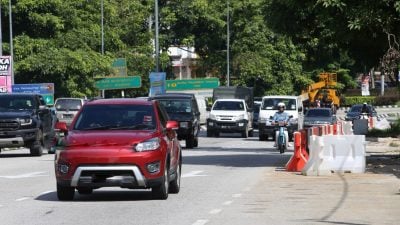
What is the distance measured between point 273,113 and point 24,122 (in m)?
18.1

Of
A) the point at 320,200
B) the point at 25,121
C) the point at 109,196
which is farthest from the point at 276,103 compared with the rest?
the point at 320,200

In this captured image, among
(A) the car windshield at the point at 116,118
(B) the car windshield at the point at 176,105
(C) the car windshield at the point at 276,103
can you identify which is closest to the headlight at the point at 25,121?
(B) the car windshield at the point at 176,105

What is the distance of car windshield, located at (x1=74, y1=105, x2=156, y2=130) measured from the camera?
1666 centimetres

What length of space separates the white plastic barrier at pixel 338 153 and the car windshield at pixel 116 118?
708 centimetres

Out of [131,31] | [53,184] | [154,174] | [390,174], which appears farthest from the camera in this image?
[131,31]

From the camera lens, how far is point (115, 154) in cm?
1563

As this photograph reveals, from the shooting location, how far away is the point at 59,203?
52.7 ft

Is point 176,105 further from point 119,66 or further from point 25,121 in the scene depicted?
point 119,66

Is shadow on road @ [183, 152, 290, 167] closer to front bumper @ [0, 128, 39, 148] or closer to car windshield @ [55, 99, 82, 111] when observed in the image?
front bumper @ [0, 128, 39, 148]

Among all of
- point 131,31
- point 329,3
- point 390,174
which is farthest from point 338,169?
point 131,31

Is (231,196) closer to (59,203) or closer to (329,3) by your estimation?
(59,203)

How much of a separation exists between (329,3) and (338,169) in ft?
13.8

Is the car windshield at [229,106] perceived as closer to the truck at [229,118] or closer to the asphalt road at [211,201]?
the truck at [229,118]

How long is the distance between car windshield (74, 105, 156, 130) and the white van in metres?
28.2
